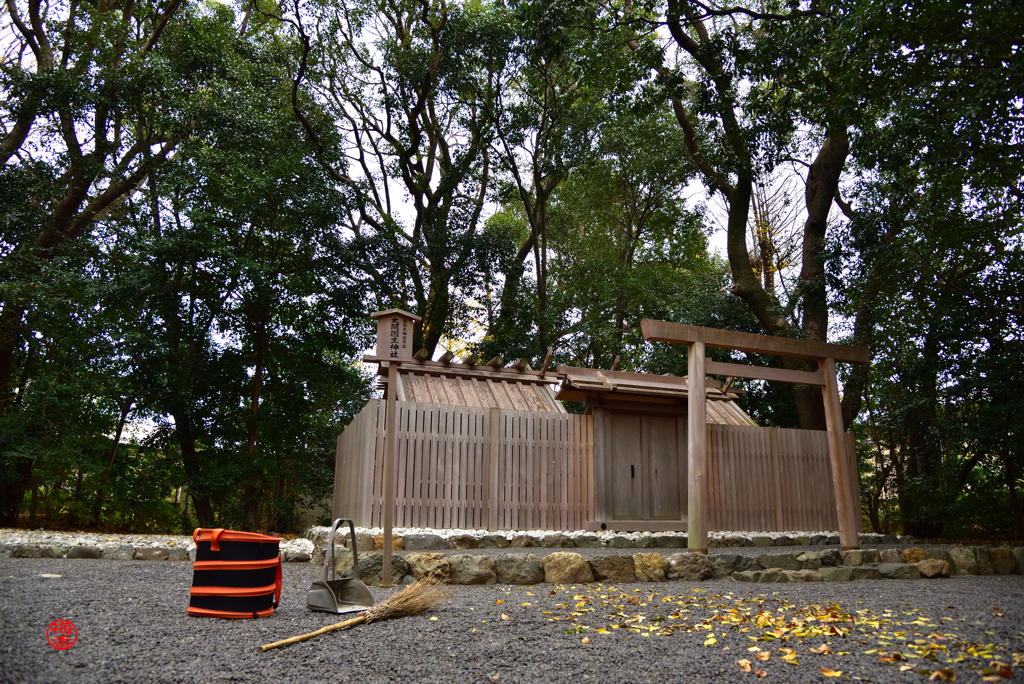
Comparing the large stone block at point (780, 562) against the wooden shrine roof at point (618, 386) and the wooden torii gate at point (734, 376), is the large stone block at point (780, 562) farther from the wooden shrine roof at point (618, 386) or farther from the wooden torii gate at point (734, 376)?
the wooden shrine roof at point (618, 386)

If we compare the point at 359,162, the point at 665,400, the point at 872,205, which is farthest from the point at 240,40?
the point at 872,205

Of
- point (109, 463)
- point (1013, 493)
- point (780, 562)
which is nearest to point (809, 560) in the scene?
point (780, 562)

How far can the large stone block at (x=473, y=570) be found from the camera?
233 inches

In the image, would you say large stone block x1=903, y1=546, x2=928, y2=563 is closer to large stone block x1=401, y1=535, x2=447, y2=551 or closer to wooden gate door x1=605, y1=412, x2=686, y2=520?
wooden gate door x1=605, y1=412, x2=686, y2=520

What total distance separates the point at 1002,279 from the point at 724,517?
5.67m

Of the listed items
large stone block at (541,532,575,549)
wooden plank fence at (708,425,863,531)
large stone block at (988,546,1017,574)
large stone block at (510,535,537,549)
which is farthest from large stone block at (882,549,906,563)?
large stone block at (510,535,537,549)

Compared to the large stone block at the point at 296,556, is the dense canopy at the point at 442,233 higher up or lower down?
higher up

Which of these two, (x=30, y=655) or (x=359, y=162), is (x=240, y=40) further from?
(x=30, y=655)

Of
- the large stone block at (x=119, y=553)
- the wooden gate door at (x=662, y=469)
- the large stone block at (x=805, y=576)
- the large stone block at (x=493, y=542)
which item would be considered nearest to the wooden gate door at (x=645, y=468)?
the wooden gate door at (x=662, y=469)

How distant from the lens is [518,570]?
601cm

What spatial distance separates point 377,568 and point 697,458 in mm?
3883

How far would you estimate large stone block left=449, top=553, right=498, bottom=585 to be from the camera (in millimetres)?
→ 5914

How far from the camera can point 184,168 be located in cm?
1271

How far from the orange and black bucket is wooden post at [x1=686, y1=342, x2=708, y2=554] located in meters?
4.73
